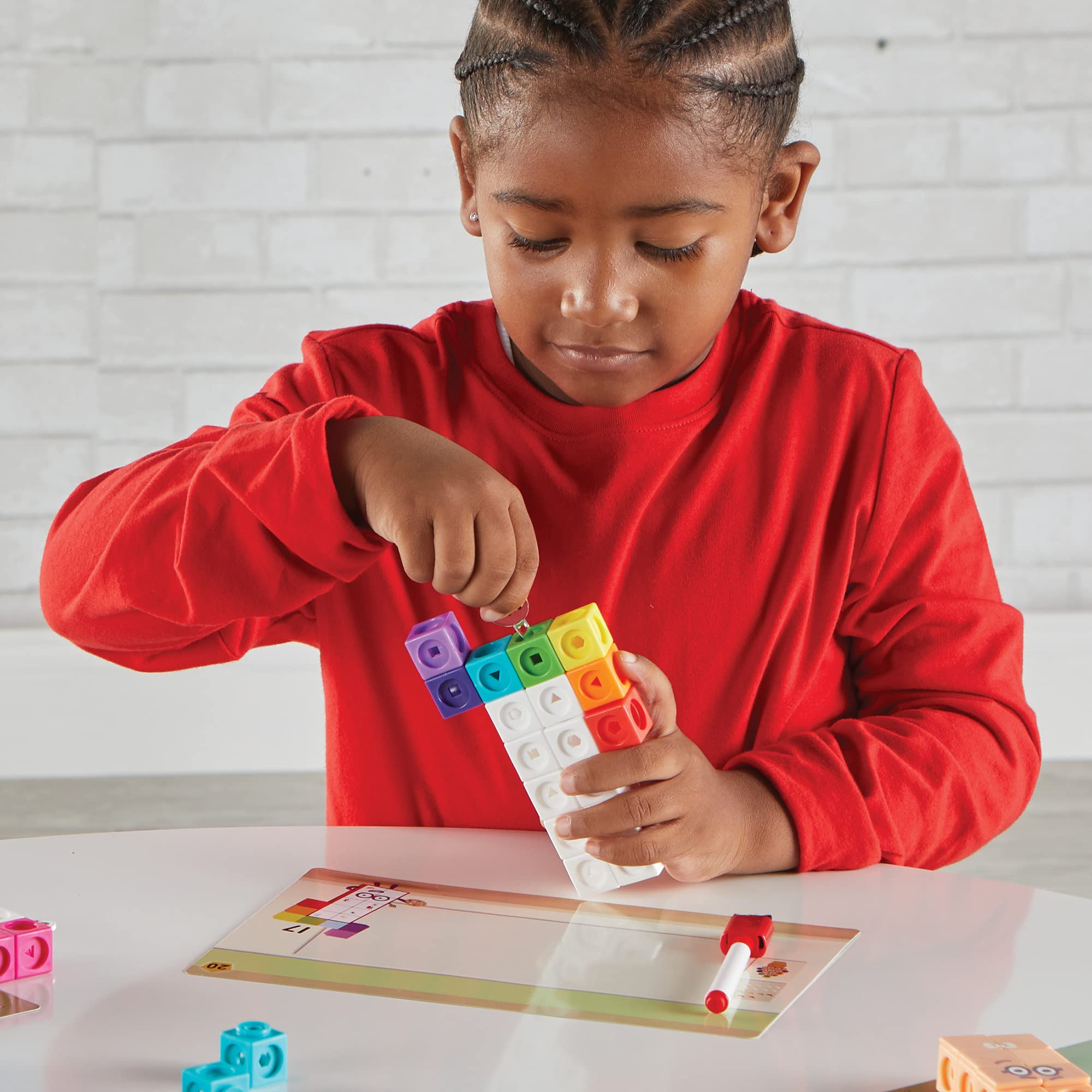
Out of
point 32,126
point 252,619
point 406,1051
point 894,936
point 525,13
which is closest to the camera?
point 406,1051

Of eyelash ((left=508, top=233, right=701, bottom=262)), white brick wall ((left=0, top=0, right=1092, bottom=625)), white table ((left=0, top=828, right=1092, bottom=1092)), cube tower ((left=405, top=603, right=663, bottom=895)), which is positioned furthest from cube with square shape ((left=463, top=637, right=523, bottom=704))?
white brick wall ((left=0, top=0, right=1092, bottom=625))

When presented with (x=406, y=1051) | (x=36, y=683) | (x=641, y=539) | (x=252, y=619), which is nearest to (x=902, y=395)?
(x=641, y=539)

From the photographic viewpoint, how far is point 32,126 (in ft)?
5.57

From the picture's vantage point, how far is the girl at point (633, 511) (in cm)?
69

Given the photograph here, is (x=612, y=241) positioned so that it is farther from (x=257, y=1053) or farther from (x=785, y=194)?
(x=257, y=1053)

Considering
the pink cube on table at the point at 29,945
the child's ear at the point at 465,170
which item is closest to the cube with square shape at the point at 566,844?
the pink cube on table at the point at 29,945

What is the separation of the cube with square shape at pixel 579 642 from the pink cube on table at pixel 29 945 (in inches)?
9.2

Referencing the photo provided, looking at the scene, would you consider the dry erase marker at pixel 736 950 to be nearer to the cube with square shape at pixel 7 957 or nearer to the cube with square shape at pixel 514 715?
the cube with square shape at pixel 514 715

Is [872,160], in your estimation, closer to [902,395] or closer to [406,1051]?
[902,395]

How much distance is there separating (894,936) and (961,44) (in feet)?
4.59

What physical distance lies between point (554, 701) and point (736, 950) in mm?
132

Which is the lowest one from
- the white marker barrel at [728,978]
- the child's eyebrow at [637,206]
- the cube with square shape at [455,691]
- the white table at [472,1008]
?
the white table at [472,1008]

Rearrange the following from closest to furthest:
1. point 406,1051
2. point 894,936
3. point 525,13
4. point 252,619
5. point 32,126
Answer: point 406,1051 → point 894,936 → point 525,13 → point 252,619 → point 32,126

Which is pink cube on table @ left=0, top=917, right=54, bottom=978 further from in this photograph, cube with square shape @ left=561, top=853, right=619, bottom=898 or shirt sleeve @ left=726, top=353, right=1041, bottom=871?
shirt sleeve @ left=726, top=353, right=1041, bottom=871
